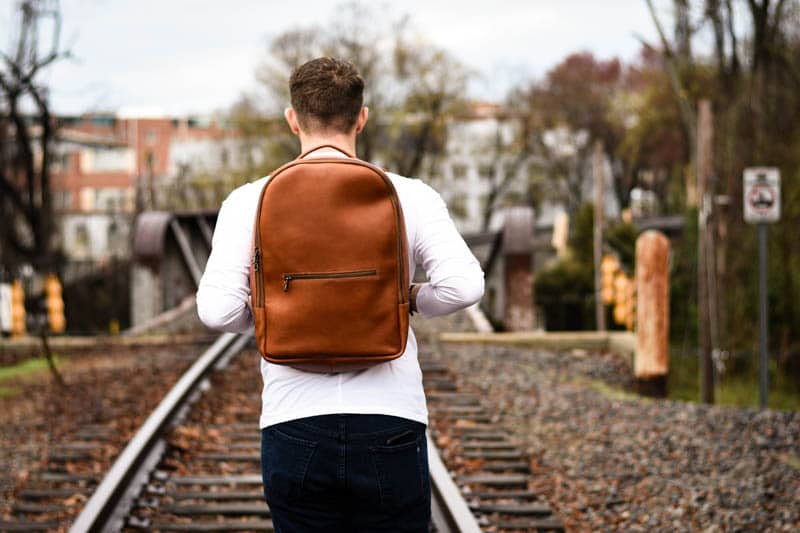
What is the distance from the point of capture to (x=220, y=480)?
545 cm

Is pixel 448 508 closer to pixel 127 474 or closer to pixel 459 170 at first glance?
pixel 127 474

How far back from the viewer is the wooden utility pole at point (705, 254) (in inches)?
384

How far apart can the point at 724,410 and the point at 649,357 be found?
7.11ft

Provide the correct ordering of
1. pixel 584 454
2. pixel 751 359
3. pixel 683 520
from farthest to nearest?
pixel 751 359 < pixel 584 454 < pixel 683 520

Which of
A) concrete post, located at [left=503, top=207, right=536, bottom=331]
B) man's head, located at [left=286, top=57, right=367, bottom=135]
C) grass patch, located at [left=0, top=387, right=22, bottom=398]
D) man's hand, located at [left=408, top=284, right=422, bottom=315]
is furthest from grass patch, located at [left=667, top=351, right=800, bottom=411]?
man's head, located at [left=286, top=57, right=367, bottom=135]

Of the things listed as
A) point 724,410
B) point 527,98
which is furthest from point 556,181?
point 724,410

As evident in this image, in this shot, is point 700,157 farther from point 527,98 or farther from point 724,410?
point 527,98

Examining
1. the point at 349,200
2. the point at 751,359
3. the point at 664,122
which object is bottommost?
the point at 751,359

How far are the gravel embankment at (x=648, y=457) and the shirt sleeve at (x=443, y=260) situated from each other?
316cm

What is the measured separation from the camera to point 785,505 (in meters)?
5.20

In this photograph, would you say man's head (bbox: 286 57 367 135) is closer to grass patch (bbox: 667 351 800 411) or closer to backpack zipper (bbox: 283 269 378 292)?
backpack zipper (bbox: 283 269 378 292)

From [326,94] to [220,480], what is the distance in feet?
12.5

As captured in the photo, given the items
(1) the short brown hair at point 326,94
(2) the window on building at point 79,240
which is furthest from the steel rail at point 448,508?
(2) the window on building at point 79,240

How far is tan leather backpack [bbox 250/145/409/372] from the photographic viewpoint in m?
1.99
